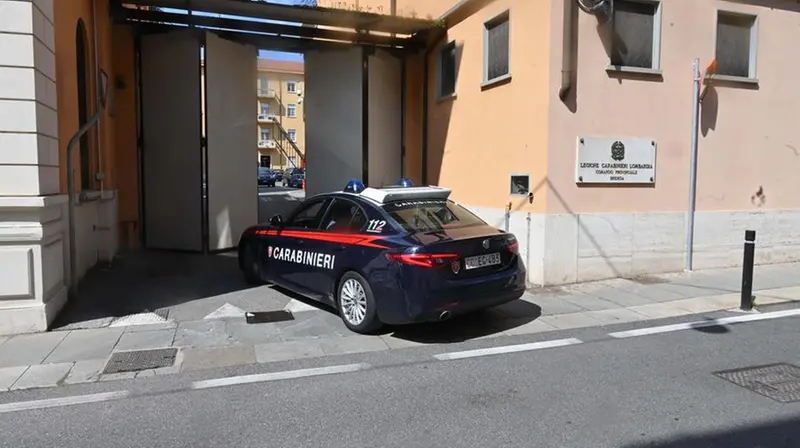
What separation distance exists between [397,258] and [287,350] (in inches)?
56.1

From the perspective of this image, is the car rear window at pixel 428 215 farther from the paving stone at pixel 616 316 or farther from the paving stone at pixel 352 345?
the paving stone at pixel 616 316

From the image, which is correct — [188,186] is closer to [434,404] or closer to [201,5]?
[201,5]

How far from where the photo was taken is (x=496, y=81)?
31.2 ft

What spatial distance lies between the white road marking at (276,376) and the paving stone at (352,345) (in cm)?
47

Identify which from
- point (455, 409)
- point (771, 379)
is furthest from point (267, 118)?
point (771, 379)

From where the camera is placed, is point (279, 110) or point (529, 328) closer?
point (529, 328)

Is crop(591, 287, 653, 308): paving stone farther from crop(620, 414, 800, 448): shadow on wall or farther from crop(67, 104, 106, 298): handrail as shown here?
crop(67, 104, 106, 298): handrail

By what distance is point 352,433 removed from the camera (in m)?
3.73

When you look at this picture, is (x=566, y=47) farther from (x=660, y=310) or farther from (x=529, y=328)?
(x=529, y=328)

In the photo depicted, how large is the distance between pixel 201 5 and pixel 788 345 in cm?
1002

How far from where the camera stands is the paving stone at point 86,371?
15.7ft

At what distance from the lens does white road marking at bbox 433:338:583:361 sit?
538cm

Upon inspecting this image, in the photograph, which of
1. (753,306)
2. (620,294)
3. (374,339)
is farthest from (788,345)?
(374,339)

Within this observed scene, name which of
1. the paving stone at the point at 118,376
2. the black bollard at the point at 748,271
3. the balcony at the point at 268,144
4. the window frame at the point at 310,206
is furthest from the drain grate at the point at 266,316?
the balcony at the point at 268,144
